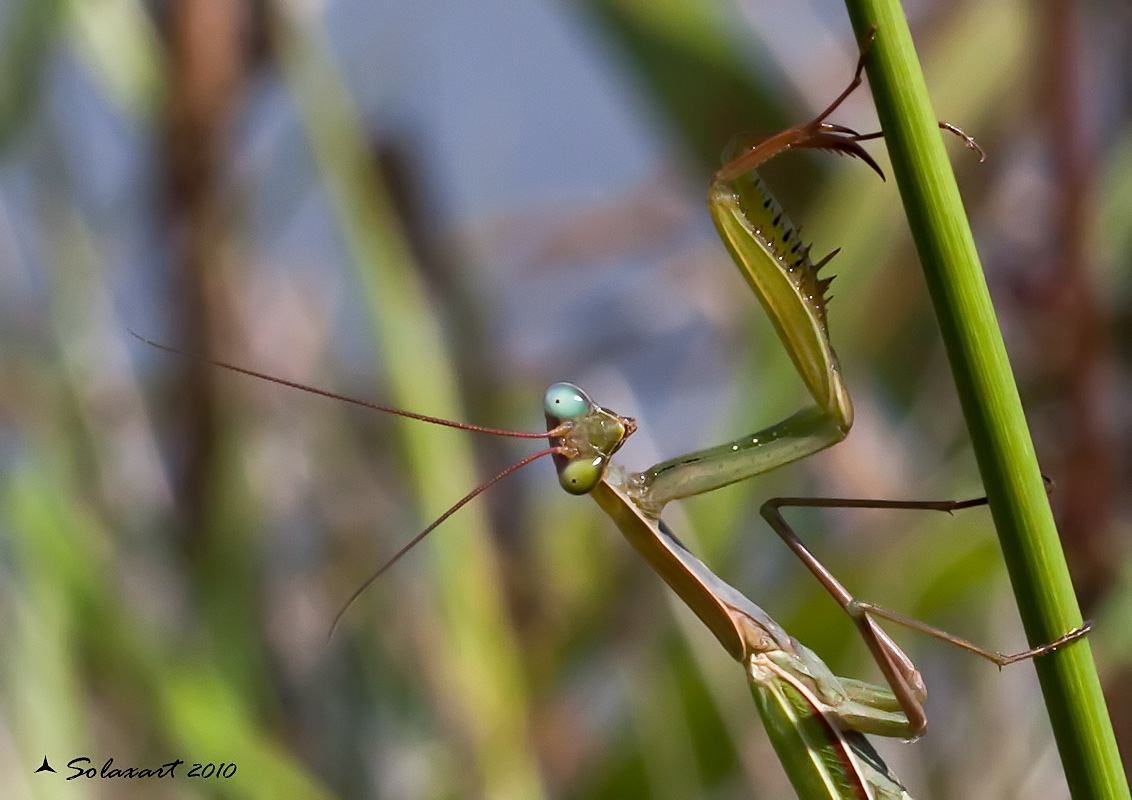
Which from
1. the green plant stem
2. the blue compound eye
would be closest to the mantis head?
the blue compound eye

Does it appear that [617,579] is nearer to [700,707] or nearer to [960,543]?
[700,707]

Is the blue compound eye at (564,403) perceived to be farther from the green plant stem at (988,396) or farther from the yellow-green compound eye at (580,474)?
the green plant stem at (988,396)

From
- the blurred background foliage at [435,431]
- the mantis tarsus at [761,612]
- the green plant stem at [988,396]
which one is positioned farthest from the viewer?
the blurred background foliage at [435,431]

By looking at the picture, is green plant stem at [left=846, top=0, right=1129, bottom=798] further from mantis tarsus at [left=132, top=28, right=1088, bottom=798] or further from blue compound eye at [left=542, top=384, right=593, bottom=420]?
blue compound eye at [left=542, top=384, right=593, bottom=420]

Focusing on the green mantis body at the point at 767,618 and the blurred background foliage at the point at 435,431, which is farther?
the blurred background foliage at the point at 435,431

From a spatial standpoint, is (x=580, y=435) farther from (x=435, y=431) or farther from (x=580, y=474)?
(x=435, y=431)

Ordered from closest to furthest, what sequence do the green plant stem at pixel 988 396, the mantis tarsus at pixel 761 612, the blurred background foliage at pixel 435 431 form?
the green plant stem at pixel 988 396 < the mantis tarsus at pixel 761 612 < the blurred background foliage at pixel 435 431

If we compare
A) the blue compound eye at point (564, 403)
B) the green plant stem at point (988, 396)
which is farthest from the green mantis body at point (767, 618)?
the green plant stem at point (988, 396)

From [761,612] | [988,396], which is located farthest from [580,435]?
[988,396]
